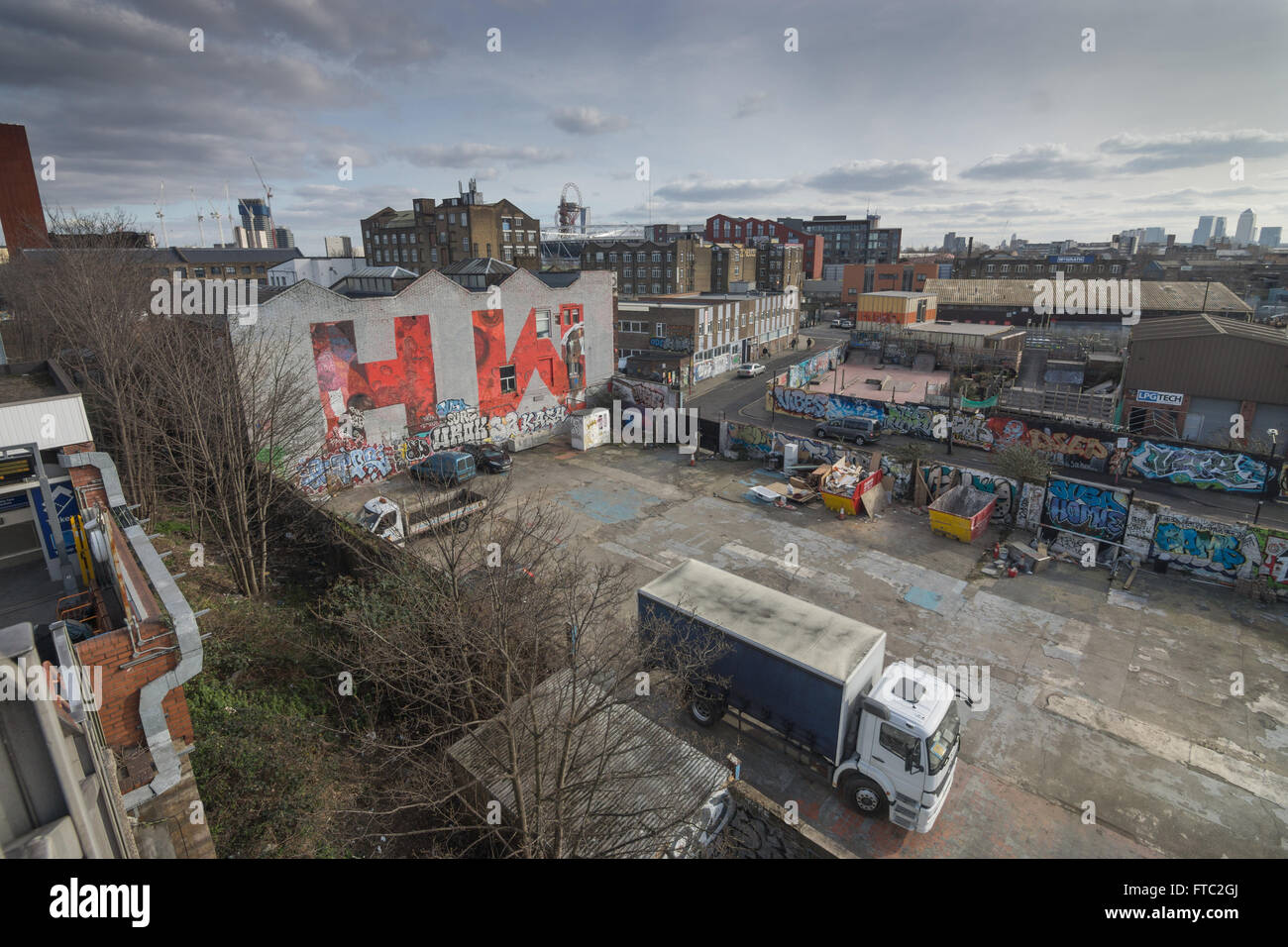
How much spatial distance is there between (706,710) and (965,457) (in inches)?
1019

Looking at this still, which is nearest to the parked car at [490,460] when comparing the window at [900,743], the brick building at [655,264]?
the window at [900,743]

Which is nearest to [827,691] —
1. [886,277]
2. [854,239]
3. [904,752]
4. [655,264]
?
[904,752]

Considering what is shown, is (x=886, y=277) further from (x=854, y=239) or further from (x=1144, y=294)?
(x=854, y=239)

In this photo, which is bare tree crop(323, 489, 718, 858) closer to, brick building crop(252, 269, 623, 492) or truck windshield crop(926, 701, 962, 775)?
truck windshield crop(926, 701, 962, 775)

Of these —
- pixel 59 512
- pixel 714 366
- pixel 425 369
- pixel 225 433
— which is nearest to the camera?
pixel 59 512

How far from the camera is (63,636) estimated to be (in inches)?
225

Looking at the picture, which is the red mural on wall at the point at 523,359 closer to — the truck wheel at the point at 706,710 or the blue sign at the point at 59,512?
the blue sign at the point at 59,512

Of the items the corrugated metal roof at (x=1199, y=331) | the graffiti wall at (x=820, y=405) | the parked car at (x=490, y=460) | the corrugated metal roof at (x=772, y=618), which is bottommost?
the parked car at (x=490, y=460)

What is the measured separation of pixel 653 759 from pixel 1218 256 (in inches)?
7700

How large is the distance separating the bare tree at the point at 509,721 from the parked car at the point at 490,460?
17.8 m

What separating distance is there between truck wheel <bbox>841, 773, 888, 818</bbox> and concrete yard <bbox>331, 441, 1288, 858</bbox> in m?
0.29

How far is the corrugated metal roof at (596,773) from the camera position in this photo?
8430mm

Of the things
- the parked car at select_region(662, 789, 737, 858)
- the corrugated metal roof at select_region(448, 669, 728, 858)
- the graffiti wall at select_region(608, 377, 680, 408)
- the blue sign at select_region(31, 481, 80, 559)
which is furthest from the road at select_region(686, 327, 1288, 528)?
the blue sign at select_region(31, 481, 80, 559)

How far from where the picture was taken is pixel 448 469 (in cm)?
2912
